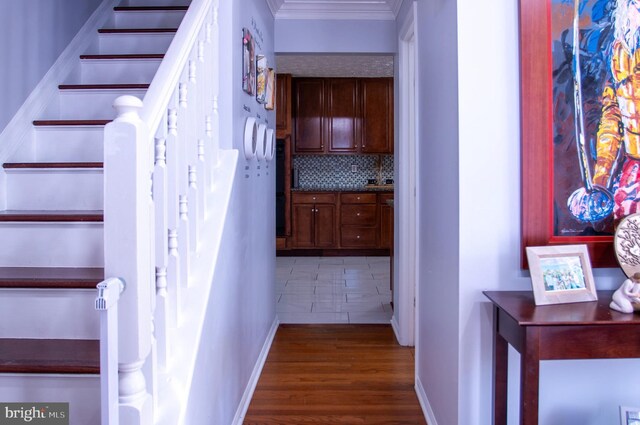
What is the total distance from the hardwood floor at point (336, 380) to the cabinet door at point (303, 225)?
10.8 ft

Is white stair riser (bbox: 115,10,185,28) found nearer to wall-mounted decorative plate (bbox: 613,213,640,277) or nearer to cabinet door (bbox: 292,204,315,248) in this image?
wall-mounted decorative plate (bbox: 613,213,640,277)

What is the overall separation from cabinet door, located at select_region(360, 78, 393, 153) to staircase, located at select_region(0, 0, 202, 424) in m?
4.84

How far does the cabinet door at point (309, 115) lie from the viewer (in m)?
7.14

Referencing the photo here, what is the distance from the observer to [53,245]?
1.79 meters

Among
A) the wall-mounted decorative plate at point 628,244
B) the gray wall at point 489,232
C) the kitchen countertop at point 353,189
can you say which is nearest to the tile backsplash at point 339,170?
the kitchen countertop at point 353,189

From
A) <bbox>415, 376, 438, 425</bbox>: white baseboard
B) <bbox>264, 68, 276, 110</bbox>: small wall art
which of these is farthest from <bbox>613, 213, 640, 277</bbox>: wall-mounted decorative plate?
<bbox>264, 68, 276, 110</bbox>: small wall art

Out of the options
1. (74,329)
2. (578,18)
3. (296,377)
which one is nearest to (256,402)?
(296,377)

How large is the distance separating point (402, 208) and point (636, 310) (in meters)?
2.00

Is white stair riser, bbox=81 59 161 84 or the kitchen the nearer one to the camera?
white stair riser, bbox=81 59 161 84

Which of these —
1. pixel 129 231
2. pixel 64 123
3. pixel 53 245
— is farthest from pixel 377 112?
pixel 129 231

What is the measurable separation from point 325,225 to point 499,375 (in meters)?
5.38

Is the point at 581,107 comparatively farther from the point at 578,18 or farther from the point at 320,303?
the point at 320,303

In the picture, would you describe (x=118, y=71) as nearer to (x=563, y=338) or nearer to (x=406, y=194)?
(x=406, y=194)

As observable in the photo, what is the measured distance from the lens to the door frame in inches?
131
